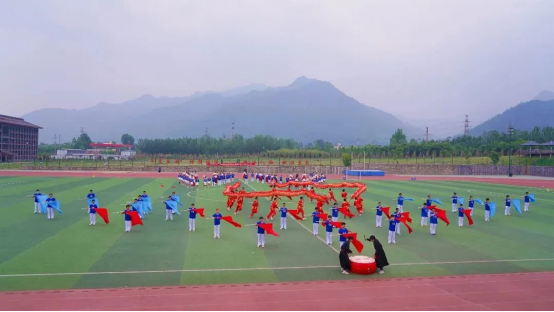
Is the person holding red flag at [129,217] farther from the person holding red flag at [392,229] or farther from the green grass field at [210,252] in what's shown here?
the person holding red flag at [392,229]

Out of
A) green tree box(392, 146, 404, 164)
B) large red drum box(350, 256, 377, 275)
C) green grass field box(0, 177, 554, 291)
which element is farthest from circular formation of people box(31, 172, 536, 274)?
green tree box(392, 146, 404, 164)

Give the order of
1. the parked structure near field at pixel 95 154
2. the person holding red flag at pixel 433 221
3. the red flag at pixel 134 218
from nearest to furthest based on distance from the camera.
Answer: the red flag at pixel 134 218, the person holding red flag at pixel 433 221, the parked structure near field at pixel 95 154

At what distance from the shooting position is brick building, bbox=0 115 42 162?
8769 cm

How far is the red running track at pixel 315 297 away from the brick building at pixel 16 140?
84.7m

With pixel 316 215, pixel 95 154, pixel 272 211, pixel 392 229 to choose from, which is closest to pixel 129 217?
pixel 272 211

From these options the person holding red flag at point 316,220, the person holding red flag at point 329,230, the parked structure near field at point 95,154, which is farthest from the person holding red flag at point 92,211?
the parked structure near field at point 95,154

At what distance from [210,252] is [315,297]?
6.24 meters

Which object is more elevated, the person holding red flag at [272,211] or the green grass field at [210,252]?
the person holding red flag at [272,211]

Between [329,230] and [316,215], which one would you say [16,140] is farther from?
[329,230]

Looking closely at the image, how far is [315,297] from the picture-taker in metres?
11.5

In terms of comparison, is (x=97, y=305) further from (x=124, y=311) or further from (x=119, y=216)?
(x=119, y=216)

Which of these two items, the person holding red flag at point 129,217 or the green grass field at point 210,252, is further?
the person holding red flag at point 129,217

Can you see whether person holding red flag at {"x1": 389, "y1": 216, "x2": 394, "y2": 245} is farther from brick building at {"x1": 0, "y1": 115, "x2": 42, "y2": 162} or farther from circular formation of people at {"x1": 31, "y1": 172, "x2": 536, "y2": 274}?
brick building at {"x1": 0, "y1": 115, "x2": 42, "y2": 162}

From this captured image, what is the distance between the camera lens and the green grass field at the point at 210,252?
13.4 metres
